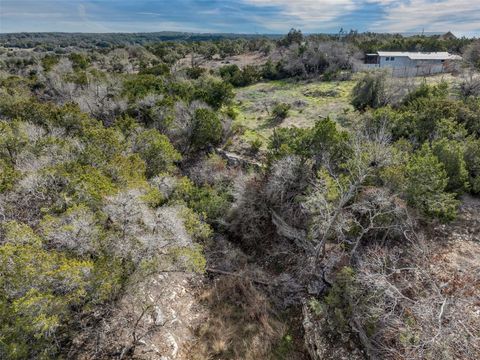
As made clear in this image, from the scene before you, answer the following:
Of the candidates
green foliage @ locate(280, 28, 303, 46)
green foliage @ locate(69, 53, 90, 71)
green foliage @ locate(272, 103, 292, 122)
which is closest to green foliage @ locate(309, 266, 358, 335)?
green foliage @ locate(272, 103, 292, 122)

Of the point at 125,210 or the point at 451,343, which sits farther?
the point at 125,210

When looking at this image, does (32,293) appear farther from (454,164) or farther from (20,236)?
(454,164)

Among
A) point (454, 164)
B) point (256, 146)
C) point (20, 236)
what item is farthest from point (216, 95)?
point (20, 236)

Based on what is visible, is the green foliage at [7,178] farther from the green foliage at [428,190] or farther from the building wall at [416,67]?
the building wall at [416,67]

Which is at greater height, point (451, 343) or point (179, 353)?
point (451, 343)

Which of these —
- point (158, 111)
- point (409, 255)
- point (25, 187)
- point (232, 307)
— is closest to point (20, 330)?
point (25, 187)

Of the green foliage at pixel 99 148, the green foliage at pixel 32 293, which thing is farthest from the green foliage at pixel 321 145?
the green foliage at pixel 32 293

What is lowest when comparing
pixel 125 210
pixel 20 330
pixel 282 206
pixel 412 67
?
pixel 282 206

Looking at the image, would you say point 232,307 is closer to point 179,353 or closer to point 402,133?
point 179,353
